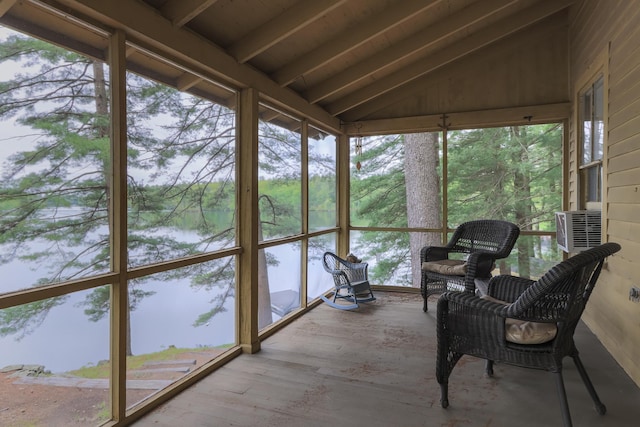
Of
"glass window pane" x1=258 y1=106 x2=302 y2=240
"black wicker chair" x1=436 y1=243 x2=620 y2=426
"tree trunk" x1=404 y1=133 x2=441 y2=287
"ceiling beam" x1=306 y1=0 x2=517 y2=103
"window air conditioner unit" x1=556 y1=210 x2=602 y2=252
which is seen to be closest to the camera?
"black wicker chair" x1=436 y1=243 x2=620 y2=426

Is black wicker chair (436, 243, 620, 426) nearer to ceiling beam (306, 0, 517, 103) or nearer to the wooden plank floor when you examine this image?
the wooden plank floor

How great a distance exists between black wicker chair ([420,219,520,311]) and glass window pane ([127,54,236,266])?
2.25 meters

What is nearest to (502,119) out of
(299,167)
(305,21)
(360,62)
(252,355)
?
(360,62)

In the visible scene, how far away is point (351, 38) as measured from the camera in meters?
3.30

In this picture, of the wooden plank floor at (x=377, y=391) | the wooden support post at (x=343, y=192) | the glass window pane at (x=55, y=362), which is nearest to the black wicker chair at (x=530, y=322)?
the wooden plank floor at (x=377, y=391)

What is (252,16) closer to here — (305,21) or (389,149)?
(305,21)

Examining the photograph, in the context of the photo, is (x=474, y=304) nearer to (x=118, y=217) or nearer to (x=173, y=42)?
(x=118, y=217)

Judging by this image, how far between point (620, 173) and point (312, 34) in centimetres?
266

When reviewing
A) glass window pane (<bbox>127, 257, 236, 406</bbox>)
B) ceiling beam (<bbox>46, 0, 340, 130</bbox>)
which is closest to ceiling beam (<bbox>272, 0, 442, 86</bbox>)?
ceiling beam (<bbox>46, 0, 340, 130</bbox>)

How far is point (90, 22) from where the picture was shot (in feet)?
6.33

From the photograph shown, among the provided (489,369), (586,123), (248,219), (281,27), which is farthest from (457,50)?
(489,369)

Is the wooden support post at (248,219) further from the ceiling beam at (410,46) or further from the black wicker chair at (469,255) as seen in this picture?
the black wicker chair at (469,255)

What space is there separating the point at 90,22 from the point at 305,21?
140 cm

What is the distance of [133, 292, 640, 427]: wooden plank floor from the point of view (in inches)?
84.2
